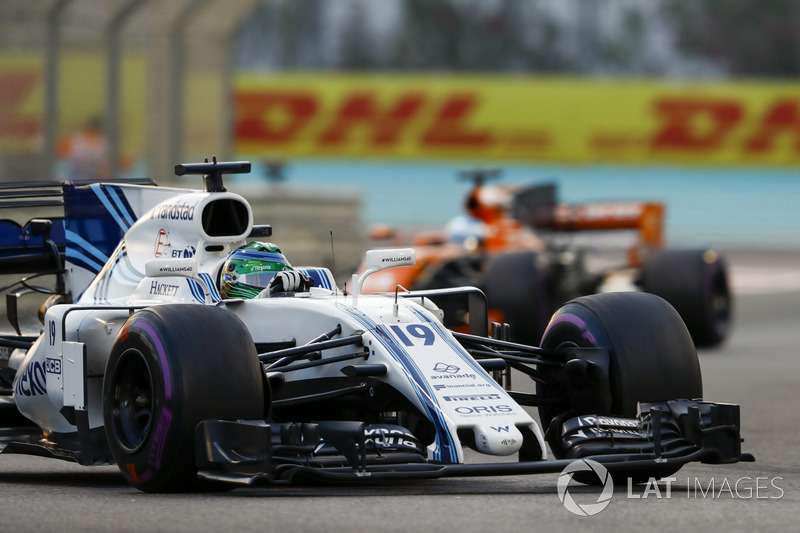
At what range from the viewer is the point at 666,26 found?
40812 millimetres

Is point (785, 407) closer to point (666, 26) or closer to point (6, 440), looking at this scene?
point (6, 440)

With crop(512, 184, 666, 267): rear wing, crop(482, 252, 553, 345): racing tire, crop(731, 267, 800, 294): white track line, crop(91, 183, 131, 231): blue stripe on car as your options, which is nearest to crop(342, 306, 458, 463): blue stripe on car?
crop(91, 183, 131, 231): blue stripe on car

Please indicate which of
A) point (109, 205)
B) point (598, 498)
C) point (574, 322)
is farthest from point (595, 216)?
point (598, 498)

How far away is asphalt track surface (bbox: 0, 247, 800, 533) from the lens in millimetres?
5648

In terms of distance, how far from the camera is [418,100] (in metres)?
33.7

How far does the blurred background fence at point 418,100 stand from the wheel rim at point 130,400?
9.11 metres

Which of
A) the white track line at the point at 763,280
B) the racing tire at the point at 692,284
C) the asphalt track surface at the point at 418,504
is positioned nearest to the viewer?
the asphalt track surface at the point at 418,504

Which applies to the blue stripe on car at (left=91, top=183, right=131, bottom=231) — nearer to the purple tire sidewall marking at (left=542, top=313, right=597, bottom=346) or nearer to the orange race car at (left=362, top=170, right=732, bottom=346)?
the purple tire sidewall marking at (left=542, top=313, right=597, bottom=346)

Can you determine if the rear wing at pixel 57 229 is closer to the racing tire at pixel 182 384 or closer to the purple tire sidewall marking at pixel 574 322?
the racing tire at pixel 182 384

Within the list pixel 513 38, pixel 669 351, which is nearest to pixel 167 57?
pixel 669 351

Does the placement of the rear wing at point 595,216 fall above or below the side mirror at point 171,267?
below

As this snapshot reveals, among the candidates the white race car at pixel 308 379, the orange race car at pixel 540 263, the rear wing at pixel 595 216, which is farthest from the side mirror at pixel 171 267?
the rear wing at pixel 595 216

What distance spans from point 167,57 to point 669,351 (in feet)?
39.1

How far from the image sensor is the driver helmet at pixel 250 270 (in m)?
7.80
